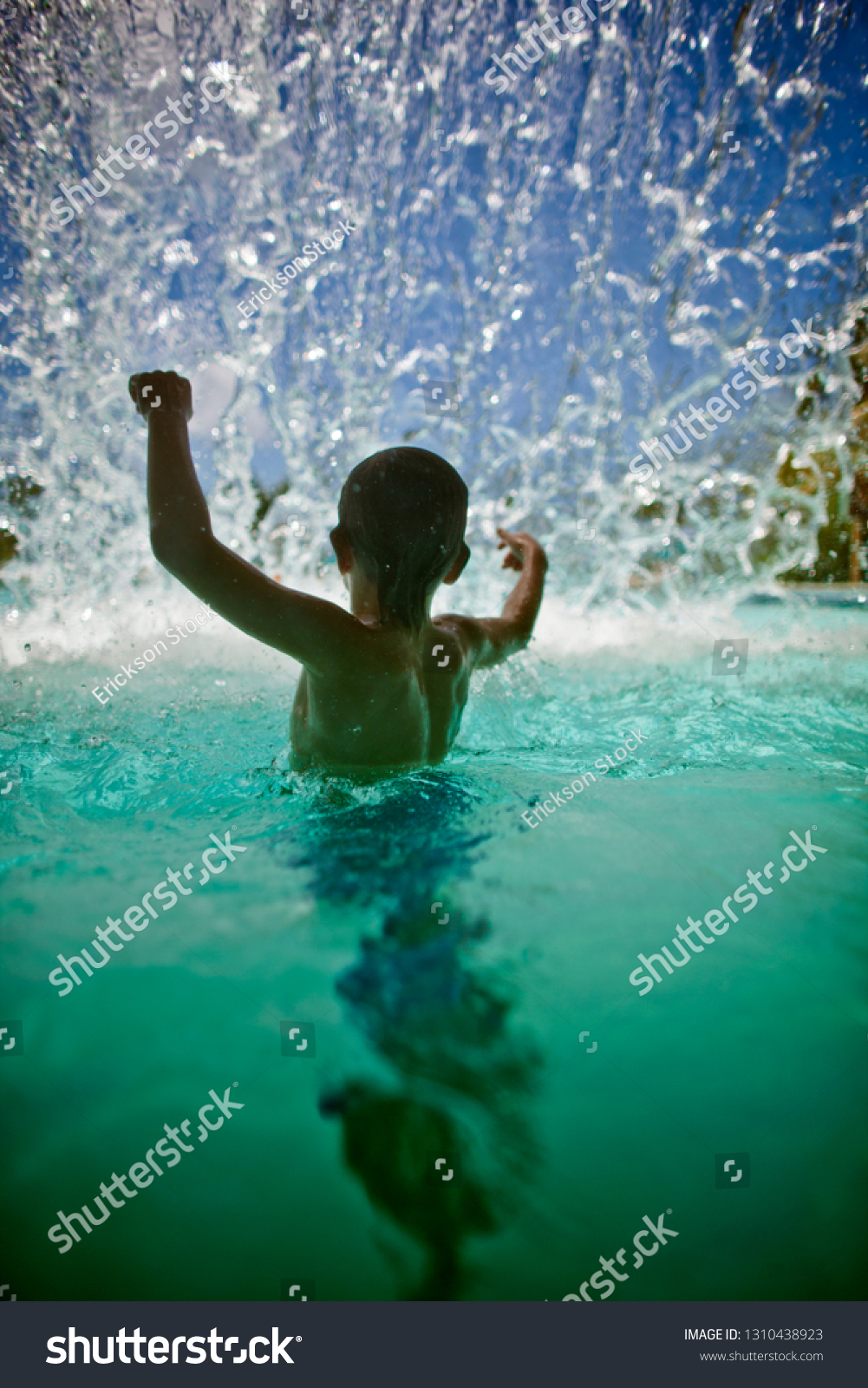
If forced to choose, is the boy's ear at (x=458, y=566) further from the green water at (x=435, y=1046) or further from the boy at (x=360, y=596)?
the green water at (x=435, y=1046)

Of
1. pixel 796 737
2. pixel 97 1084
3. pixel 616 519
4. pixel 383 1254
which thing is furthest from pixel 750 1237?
pixel 616 519

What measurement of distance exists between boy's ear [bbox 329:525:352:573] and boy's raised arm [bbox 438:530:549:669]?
536mm

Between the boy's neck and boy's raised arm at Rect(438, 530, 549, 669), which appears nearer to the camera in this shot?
the boy's neck

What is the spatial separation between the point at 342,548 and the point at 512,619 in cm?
97

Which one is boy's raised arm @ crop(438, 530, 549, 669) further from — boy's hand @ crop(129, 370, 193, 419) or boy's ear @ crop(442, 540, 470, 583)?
boy's hand @ crop(129, 370, 193, 419)

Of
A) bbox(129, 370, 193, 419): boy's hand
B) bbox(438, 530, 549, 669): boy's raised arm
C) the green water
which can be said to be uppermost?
bbox(129, 370, 193, 419): boy's hand

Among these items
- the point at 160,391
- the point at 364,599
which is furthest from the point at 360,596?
the point at 160,391

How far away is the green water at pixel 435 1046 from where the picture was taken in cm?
77

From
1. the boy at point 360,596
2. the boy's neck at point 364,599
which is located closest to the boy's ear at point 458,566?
the boy at point 360,596

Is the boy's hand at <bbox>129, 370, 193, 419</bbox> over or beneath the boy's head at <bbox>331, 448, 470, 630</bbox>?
over

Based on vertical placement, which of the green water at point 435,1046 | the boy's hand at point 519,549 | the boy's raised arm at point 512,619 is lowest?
the green water at point 435,1046

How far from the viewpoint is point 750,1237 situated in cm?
78

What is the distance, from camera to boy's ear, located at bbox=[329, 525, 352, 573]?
5.92 ft

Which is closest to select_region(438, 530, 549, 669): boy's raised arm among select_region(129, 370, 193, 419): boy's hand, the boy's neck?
the boy's neck
